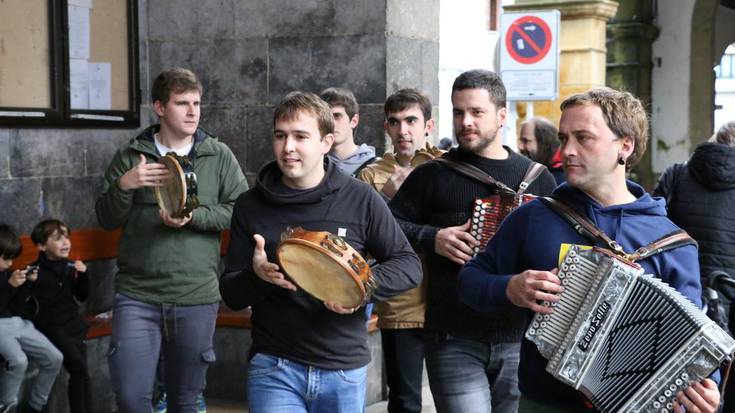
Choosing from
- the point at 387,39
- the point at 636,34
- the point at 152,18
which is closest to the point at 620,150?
the point at 387,39

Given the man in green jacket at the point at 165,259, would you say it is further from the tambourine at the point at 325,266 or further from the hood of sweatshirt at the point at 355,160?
the tambourine at the point at 325,266

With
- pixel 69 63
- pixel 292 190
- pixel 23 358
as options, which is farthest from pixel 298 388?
pixel 69 63

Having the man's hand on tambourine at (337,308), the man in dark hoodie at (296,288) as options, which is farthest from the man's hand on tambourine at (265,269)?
the man's hand on tambourine at (337,308)

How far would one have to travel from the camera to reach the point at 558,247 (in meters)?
3.72

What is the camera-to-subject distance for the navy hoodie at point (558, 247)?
11.9 feet

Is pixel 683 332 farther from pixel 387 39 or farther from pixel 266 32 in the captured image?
pixel 266 32

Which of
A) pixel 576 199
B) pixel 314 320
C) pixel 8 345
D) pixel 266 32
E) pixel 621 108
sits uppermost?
pixel 266 32

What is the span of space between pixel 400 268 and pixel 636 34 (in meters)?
16.3

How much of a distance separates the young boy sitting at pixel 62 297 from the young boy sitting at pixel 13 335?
10 cm

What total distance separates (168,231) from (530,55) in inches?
307

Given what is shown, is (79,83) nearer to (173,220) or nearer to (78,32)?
(78,32)

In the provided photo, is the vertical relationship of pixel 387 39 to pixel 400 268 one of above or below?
above

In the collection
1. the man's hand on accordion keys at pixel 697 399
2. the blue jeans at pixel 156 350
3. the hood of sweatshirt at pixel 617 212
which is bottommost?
the blue jeans at pixel 156 350

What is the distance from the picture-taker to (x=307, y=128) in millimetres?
4344
